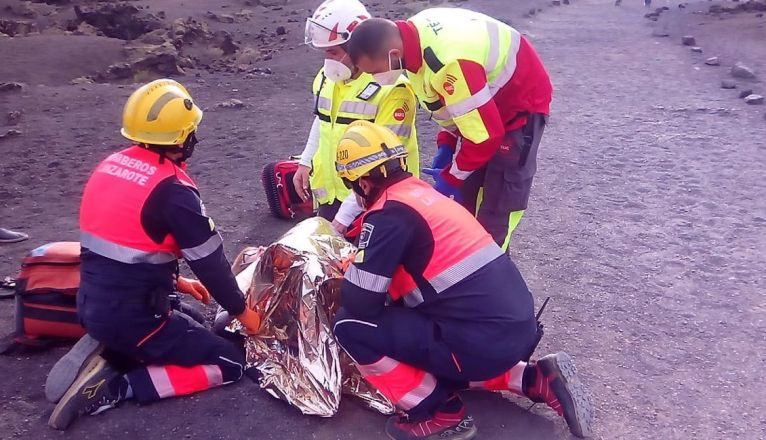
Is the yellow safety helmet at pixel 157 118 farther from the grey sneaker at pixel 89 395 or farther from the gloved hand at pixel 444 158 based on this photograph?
the gloved hand at pixel 444 158

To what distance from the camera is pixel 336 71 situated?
4.28 meters

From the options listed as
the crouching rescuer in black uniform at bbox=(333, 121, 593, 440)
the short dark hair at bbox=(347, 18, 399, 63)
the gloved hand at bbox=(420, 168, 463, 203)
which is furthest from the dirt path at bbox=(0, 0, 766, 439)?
the short dark hair at bbox=(347, 18, 399, 63)

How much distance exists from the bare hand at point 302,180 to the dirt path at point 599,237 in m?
0.50

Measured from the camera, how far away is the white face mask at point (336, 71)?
14.0 ft

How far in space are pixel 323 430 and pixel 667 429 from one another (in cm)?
154

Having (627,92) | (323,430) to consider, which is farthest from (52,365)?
(627,92)

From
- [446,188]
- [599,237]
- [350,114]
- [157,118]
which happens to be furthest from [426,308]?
[599,237]

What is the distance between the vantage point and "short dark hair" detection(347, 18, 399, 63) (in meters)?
3.45

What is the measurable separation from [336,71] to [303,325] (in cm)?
157

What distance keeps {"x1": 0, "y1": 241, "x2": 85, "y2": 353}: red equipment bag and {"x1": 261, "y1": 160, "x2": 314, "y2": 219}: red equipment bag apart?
1968 mm

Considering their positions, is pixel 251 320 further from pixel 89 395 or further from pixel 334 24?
pixel 334 24

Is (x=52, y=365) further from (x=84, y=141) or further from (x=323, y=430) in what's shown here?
(x=84, y=141)

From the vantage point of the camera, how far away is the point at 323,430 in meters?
3.27

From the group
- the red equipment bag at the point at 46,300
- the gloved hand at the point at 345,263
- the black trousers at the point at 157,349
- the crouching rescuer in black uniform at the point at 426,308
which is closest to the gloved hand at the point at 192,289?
the black trousers at the point at 157,349
